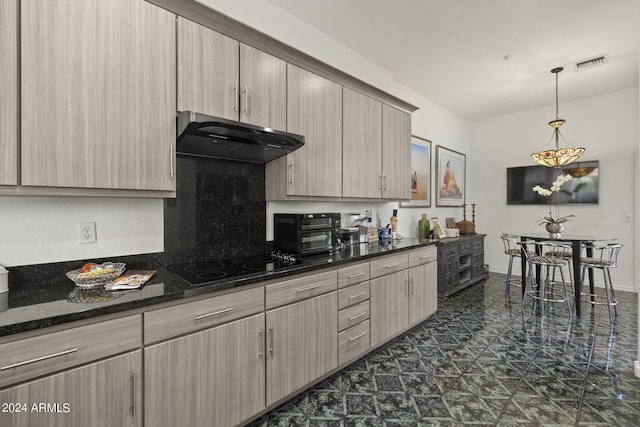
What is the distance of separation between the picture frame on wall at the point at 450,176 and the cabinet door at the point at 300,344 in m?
3.62

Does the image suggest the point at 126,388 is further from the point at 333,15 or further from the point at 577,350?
the point at 577,350

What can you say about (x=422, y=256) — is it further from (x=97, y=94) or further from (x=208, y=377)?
(x=97, y=94)

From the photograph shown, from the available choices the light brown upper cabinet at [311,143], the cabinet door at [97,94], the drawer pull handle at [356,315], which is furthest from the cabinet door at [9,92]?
the drawer pull handle at [356,315]

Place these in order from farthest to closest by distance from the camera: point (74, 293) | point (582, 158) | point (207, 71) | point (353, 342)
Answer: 1. point (582, 158)
2. point (353, 342)
3. point (207, 71)
4. point (74, 293)

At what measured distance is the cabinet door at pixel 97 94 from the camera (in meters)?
1.31

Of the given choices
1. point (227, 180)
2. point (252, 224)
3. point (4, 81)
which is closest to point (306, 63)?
point (227, 180)

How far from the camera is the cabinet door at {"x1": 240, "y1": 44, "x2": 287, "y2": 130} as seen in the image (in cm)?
201

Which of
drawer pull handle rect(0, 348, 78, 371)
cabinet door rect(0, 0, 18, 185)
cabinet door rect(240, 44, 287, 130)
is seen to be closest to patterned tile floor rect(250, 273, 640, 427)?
drawer pull handle rect(0, 348, 78, 371)

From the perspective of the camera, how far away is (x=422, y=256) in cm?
313

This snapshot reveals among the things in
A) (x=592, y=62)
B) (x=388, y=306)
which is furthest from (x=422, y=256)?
(x=592, y=62)

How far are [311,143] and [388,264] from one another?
50.7 inches

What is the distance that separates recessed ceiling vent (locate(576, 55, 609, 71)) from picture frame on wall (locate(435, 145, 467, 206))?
1.96 m

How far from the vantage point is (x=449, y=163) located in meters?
5.34

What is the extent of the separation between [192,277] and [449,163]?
4.97 meters
